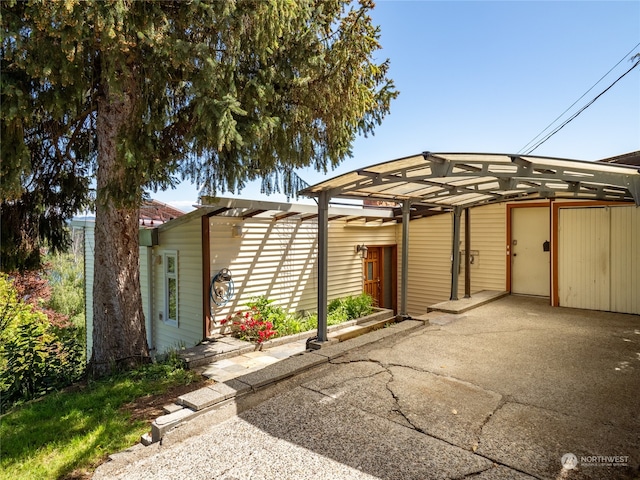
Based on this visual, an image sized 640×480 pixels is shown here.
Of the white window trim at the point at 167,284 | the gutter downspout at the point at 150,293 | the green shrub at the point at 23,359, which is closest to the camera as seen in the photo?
the green shrub at the point at 23,359

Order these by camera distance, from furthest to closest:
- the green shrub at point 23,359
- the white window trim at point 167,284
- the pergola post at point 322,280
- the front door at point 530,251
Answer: the front door at point 530,251, the white window trim at point 167,284, the pergola post at point 322,280, the green shrub at point 23,359

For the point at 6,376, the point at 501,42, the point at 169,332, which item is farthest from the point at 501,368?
the point at 501,42

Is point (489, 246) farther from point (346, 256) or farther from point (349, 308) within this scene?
point (349, 308)

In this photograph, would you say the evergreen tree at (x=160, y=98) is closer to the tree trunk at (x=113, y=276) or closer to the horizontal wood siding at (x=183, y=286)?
the tree trunk at (x=113, y=276)

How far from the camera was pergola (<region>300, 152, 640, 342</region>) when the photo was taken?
3.63 m

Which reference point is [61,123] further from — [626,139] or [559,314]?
[626,139]

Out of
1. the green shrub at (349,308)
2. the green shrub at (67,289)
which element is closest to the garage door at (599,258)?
the green shrub at (349,308)

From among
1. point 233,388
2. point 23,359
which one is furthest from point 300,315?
point 23,359

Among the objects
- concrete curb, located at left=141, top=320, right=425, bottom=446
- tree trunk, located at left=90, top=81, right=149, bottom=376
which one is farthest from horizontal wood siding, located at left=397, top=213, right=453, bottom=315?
tree trunk, located at left=90, top=81, right=149, bottom=376

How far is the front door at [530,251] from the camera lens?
8.28 metres

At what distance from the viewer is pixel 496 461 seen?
2.49 m

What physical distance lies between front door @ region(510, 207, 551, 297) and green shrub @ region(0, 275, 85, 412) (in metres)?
9.05

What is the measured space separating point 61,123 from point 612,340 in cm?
836

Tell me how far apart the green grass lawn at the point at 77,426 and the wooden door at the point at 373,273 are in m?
6.20
